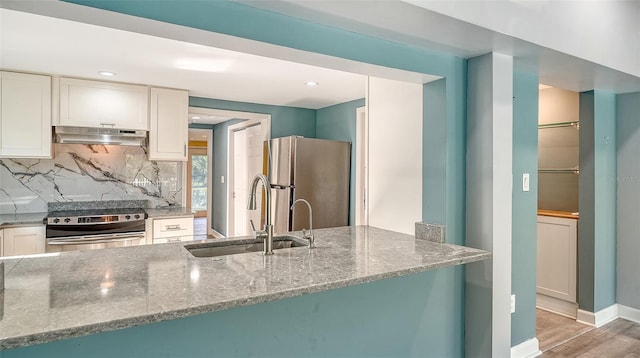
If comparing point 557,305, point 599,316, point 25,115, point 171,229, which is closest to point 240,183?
point 171,229

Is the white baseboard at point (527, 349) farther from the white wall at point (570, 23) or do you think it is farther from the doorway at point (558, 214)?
the white wall at point (570, 23)

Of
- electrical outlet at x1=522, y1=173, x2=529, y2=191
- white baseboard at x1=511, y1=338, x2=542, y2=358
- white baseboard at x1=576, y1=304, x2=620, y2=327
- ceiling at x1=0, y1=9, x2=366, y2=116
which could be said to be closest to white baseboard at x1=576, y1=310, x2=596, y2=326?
white baseboard at x1=576, y1=304, x2=620, y2=327

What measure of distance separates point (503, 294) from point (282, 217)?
2.51 metres

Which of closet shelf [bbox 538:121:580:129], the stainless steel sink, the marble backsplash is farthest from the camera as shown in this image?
the marble backsplash

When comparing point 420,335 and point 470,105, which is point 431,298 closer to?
point 420,335

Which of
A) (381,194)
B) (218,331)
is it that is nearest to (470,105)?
(381,194)

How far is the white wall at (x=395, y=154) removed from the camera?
2.29m

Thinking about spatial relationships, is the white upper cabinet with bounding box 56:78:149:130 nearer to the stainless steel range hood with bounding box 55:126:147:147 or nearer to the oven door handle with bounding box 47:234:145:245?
the stainless steel range hood with bounding box 55:126:147:147

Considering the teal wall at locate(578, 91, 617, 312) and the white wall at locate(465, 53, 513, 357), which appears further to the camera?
the teal wall at locate(578, 91, 617, 312)

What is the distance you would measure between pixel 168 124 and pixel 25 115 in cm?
122

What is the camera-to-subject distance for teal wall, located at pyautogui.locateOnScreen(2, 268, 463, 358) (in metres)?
1.35

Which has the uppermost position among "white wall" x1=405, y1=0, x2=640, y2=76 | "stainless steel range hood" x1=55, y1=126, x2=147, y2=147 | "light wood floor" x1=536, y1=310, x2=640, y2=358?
"white wall" x1=405, y1=0, x2=640, y2=76

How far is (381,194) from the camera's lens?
2.50 m

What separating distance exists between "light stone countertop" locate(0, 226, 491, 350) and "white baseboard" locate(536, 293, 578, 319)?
221cm
